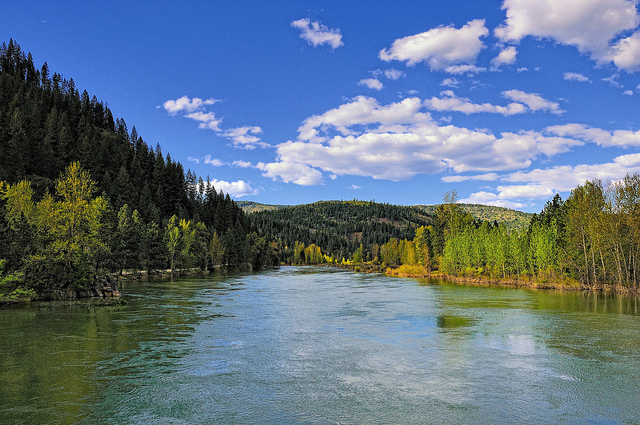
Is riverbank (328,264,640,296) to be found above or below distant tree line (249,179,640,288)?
below

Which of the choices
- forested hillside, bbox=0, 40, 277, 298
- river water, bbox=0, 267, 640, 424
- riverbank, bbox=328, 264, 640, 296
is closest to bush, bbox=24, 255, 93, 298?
forested hillside, bbox=0, 40, 277, 298

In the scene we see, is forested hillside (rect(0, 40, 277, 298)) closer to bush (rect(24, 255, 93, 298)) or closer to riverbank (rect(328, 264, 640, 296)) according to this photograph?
bush (rect(24, 255, 93, 298))

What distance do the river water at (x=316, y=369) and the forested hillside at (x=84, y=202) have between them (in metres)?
8.10

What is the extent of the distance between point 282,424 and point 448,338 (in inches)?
594

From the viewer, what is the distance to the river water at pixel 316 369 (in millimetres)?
11844

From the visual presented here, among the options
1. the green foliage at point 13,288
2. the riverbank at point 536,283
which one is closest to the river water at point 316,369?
the green foliage at point 13,288

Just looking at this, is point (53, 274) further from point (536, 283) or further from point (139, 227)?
point (536, 283)

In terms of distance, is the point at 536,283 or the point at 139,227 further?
the point at 139,227

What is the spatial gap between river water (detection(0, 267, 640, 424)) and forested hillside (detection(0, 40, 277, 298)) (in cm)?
810

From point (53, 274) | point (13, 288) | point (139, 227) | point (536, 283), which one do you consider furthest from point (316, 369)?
point (139, 227)

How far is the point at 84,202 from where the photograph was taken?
4028 centimetres

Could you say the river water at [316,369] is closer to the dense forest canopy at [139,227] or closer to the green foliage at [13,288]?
the green foliage at [13,288]

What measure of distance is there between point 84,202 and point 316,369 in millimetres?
35169

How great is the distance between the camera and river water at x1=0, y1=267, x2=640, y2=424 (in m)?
11.8
